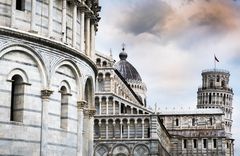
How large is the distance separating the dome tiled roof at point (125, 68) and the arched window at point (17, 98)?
69.4 metres

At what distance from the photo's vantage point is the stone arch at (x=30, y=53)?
2633 cm

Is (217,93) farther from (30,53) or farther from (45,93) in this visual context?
(30,53)

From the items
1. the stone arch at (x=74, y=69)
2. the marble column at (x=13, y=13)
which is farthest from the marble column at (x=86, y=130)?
the marble column at (x=13, y=13)

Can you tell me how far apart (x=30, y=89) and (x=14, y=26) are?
9.40 ft

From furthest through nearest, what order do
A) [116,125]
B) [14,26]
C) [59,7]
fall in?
1. [116,125]
2. [59,7]
3. [14,26]

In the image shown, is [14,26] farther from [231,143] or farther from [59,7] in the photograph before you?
[231,143]

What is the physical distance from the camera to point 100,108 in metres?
66.2

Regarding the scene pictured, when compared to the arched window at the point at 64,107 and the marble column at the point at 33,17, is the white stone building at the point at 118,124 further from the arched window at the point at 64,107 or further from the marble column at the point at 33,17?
the marble column at the point at 33,17

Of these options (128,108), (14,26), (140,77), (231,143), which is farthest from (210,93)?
(14,26)

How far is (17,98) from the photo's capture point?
2697 cm

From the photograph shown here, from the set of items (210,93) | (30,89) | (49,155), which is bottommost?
(49,155)

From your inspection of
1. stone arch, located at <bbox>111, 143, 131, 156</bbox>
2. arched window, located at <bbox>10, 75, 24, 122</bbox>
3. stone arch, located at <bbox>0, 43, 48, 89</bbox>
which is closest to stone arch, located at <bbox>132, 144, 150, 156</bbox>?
stone arch, located at <bbox>111, 143, 131, 156</bbox>

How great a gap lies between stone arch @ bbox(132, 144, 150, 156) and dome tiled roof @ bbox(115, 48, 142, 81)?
107 feet

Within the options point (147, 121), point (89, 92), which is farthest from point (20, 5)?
point (147, 121)
